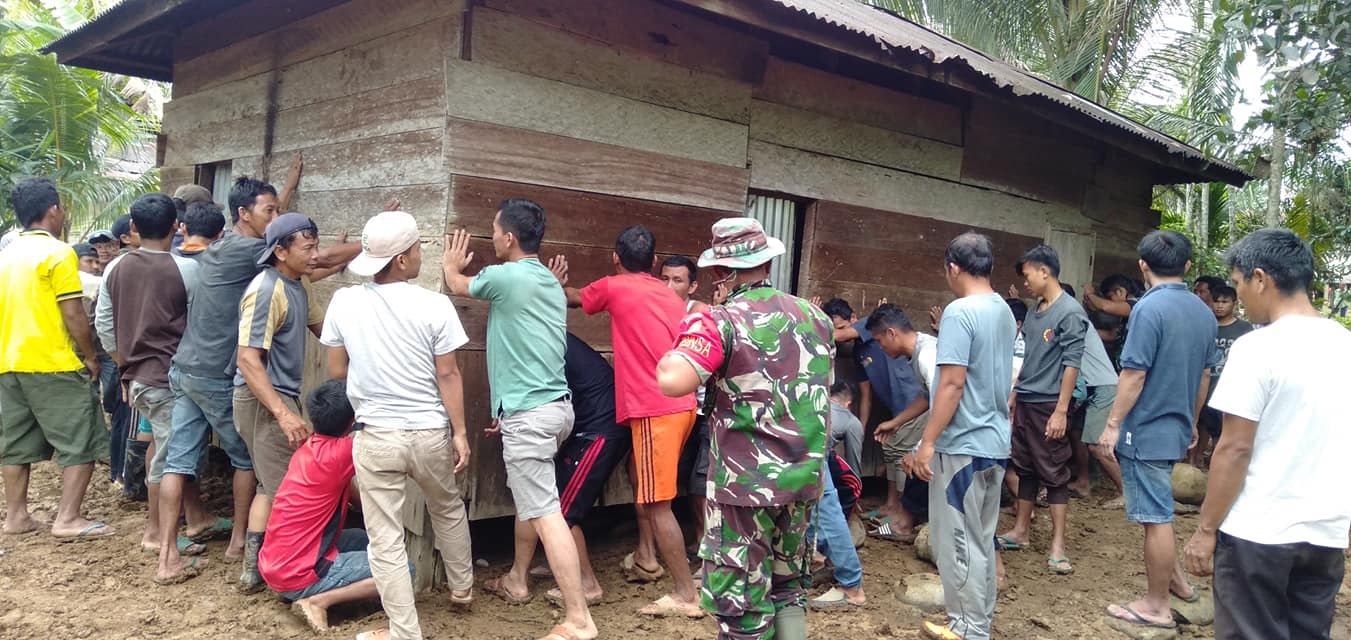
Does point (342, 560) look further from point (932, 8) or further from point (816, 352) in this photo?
point (932, 8)

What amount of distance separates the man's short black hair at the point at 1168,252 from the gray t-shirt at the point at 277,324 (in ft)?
14.2

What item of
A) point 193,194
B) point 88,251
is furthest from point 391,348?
point 88,251

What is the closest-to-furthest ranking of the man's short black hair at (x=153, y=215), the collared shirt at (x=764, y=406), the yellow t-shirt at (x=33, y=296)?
the collared shirt at (x=764, y=406) < the man's short black hair at (x=153, y=215) < the yellow t-shirt at (x=33, y=296)

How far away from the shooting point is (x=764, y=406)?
2.95 meters

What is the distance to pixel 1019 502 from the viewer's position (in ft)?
18.0

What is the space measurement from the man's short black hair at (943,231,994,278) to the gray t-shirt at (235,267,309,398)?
3201mm

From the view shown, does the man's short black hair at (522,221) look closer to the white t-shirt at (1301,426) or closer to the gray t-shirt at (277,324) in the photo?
the gray t-shirt at (277,324)

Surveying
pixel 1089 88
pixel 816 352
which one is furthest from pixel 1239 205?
pixel 816 352

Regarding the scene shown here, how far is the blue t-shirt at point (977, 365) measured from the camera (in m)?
3.72

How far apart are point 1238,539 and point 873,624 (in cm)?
187

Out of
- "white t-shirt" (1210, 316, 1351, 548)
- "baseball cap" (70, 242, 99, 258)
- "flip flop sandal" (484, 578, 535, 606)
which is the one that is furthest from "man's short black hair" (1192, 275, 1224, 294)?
"baseball cap" (70, 242, 99, 258)

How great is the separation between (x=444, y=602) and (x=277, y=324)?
1.61 m

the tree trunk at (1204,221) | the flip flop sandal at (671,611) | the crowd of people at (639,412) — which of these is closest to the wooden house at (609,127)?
the crowd of people at (639,412)

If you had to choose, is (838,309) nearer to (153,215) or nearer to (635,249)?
(635,249)
